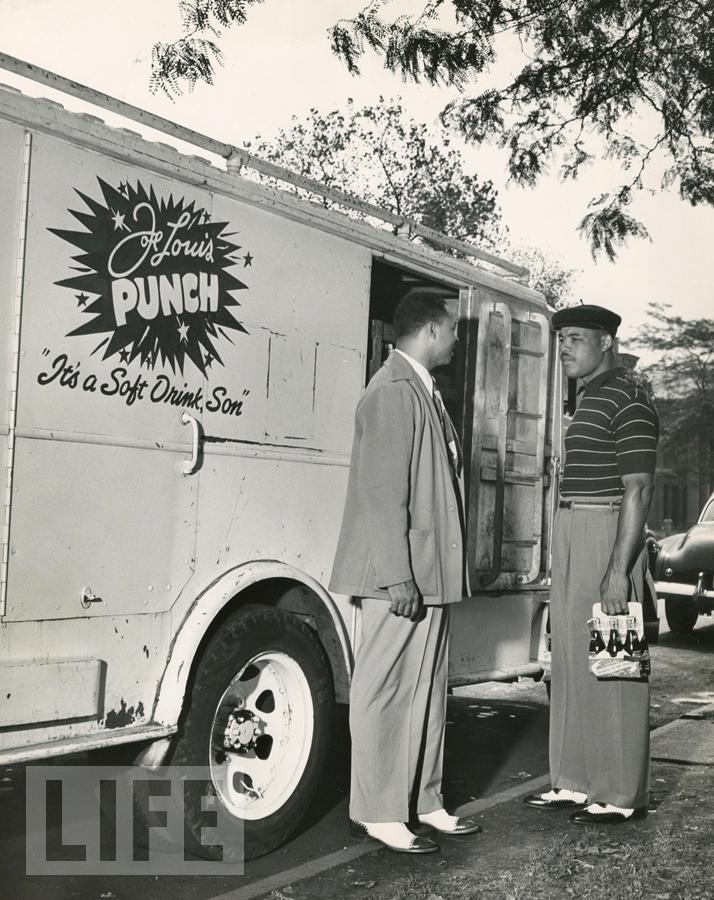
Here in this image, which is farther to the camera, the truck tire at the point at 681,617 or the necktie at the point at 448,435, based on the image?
the truck tire at the point at 681,617

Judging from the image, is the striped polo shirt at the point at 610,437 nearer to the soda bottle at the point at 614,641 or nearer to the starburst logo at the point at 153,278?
the soda bottle at the point at 614,641

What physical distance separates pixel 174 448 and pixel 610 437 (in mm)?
1835

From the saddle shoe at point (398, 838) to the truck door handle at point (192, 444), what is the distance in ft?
4.85

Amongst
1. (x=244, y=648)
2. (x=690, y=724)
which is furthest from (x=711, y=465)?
(x=244, y=648)

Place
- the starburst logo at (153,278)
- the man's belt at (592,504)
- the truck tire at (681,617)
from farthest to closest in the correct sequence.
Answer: the truck tire at (681,617)
the man's belt at (592,504)
the starburst logo at (153,278)

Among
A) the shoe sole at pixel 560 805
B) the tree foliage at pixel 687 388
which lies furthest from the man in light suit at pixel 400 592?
the tree foliage at pixel 687 388

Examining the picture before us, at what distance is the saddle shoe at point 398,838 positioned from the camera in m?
3.94

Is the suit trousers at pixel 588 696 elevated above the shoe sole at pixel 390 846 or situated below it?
above

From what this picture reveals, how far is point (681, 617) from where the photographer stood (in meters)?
11.9

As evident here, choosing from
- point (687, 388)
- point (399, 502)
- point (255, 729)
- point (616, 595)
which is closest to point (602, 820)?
point (616, 595)

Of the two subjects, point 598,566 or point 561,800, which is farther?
point 561,800

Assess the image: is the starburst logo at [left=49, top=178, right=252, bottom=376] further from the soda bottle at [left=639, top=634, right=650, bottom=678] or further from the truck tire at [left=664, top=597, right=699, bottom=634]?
the truck tire at [left=664, top=597, right=699, bottom=634]

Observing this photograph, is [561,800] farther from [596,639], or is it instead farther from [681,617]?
[681,617]

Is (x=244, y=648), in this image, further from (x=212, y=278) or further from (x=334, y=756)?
(x=334, y=756)
